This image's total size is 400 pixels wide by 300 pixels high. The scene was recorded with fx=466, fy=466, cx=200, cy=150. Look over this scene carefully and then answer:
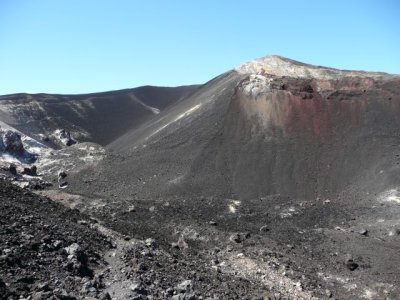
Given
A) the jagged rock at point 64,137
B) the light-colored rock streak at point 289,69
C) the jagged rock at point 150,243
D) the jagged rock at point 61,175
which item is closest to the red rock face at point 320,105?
the light-colored rock streak at point 289,69

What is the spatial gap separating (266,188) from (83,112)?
3675 centimetres

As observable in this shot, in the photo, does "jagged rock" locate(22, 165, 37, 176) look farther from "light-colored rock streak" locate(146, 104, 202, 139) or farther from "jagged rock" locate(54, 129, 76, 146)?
"jagged rock" locate(54, 129, 76, 146)

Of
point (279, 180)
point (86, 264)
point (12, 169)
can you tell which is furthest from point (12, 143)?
point (86, 264)

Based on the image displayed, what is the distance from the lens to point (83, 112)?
5944 centimetres

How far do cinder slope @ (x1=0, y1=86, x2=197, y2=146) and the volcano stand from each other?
1420 centimetres

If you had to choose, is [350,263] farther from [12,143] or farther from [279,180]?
[12,143]

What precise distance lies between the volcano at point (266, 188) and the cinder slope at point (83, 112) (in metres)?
14.2

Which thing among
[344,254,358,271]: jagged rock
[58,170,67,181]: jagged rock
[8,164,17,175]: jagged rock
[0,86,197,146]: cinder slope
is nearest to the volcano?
[344,254,358,271]: jagged rock

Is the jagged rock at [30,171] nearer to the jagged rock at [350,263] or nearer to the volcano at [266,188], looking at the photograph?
the volcano at [266,188]

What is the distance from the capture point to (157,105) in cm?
6900

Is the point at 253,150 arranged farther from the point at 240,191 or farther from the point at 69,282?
the point at 69,282

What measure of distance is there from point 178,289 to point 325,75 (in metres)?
29.2

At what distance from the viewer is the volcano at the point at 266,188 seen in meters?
17.8

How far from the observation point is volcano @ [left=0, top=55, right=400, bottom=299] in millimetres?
17812
